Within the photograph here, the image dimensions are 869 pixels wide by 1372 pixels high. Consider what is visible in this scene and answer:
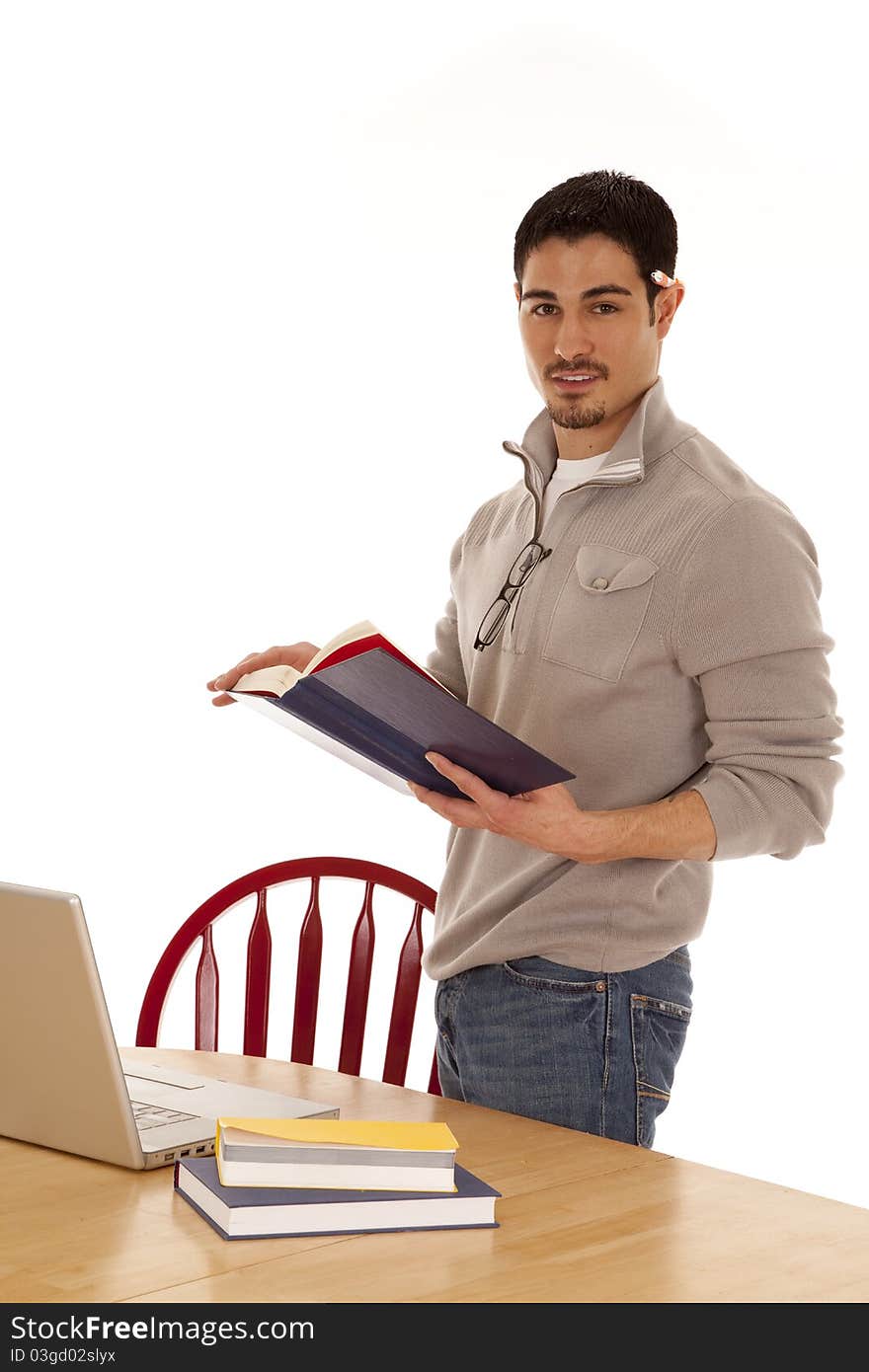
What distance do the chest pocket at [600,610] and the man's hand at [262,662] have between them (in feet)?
0.94

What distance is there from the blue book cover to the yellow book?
0.37 m

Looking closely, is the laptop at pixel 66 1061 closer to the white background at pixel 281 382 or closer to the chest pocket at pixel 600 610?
the chest pocket at pixel 600 610

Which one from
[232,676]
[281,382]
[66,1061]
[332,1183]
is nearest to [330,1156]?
[332,1183]

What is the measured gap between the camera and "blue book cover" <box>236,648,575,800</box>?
128 cm

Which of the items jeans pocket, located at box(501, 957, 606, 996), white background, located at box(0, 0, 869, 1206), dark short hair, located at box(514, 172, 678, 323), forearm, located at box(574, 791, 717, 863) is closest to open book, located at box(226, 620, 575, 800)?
forearm, located at box(574, 791, 717, 863)

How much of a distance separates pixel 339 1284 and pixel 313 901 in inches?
38.1

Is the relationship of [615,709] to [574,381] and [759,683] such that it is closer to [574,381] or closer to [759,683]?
[759,683]

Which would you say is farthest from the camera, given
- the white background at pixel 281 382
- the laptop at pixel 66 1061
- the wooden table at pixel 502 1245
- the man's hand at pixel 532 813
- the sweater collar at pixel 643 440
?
the white background at pixel 281 382

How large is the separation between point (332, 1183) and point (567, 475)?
98 centimetres

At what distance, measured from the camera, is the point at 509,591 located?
5.83 feet

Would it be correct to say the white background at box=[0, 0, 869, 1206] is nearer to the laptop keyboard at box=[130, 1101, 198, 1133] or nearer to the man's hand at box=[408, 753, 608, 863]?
the man's hand at box=[408, 753, 608, 863]

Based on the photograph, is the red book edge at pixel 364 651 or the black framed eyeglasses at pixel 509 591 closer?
the red book edge at pixel 364 651

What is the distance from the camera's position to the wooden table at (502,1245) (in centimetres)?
101

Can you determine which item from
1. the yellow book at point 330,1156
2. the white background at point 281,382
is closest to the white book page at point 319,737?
the yellow book at point 330,1156
